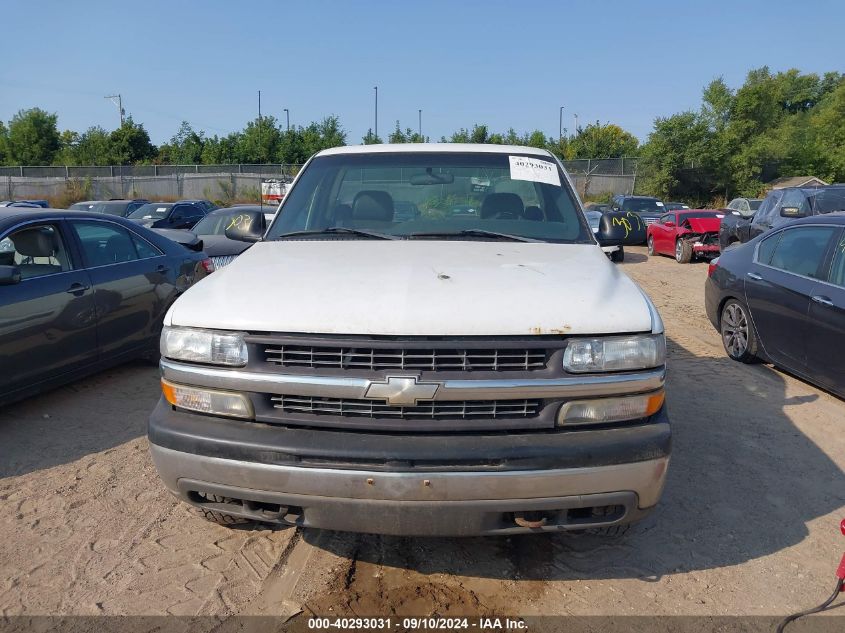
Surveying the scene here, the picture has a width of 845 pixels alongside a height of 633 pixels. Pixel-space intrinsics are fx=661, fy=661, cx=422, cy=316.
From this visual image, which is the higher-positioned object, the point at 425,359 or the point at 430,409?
the point at 425,359

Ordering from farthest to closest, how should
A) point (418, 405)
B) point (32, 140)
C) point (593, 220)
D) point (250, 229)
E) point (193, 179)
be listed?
point (32, 140) < point (193, 179) < point (593, 220) < point (250, 229) < point (418, 405)

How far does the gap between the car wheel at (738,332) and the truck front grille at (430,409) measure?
4683 millimetres

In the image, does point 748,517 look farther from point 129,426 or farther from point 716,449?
point 129,426

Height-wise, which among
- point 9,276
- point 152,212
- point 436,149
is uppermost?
point 436,149

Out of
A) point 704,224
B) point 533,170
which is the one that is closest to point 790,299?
point 533,170

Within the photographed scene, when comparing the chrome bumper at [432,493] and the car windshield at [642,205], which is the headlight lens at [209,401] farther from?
the car windshield at [642,205]

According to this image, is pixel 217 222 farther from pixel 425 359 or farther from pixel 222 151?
pixel 222 151

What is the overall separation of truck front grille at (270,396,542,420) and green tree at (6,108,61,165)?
2668 inches

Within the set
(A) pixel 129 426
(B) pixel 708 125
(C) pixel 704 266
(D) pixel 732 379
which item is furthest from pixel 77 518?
(B) pixel 708 125

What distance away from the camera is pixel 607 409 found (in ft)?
8.73

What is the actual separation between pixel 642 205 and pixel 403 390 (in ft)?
75.7

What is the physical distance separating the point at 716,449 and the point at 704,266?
12464 millimetres

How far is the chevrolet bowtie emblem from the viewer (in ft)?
8.35

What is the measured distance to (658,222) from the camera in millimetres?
17750
